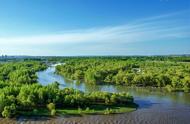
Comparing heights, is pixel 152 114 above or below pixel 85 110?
below

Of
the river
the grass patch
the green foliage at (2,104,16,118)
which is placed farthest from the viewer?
the grass patch

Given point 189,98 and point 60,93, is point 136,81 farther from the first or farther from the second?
point 60,93

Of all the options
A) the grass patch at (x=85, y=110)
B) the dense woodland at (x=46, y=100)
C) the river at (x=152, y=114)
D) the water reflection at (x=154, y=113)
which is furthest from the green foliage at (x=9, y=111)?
the water reflection at (x=154, y=113)

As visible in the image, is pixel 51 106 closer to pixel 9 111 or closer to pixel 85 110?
pixel 85 110

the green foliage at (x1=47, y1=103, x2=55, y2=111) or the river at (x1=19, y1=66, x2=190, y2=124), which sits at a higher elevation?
the green foliage at (x1=47, y1=103, x2=55, y2=111)

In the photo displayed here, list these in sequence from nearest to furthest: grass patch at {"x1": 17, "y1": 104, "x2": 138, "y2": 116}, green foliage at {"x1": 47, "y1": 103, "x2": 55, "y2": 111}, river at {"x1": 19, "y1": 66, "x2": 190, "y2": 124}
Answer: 1. river at {"x1": 19, "y1": 66, "x2": 190, "y2": 124}
2. grass patch at {"x1": 17, "y1": 104, "x2": 138, "y2": 116}
3. green foliage at {"x1": 47, "y1": 103, "x2": 55, "y2": 111}

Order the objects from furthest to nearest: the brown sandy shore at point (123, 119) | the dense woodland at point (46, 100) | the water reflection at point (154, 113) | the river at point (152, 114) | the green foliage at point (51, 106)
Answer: the green foliage at point (51, 106) < the dense woodland at point (46, 100) < the water reflection at point (154, 113) < the river at point (152, 114) < the brown sandy shore at point (123, 119)

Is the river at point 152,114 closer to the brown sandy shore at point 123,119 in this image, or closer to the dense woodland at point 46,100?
the brown sandy shore at point 123,119

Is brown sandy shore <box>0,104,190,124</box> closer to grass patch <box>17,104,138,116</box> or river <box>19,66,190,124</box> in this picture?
river <box>19,66,190,124</box>

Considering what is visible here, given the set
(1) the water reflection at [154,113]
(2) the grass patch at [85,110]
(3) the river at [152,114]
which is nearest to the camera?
(3) the river at [152,114]

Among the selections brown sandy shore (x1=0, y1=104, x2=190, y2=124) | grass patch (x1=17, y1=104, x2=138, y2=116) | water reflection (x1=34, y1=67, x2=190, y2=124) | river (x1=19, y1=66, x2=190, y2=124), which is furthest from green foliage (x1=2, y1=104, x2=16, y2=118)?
water reflection (x1=34, y1=67, x2=190, y2=124)

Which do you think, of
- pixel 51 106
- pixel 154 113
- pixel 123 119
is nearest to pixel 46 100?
pixel 51 106
